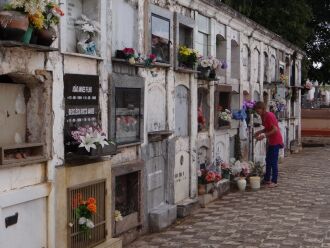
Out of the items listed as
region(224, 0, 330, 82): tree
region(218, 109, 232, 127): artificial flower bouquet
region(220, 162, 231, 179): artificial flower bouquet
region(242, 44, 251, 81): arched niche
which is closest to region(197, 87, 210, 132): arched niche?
region(218, 109, 232, 127): artificial flower bouquet

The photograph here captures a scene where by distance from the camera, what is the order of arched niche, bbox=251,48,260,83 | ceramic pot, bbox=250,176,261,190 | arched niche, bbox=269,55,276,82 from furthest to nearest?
1. arched niche, bbox=269,55,276,82
2. arched niche, bbox=251,48,260,83
3. ceramic pot, bbox=250,176,261,190

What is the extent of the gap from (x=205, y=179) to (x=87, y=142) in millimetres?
4548

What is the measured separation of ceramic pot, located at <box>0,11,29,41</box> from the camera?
4762 millimetres

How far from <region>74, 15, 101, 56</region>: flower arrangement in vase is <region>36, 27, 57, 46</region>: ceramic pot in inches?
37.7

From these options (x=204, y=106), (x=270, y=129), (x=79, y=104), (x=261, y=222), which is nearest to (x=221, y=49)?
(x=204, y=106)

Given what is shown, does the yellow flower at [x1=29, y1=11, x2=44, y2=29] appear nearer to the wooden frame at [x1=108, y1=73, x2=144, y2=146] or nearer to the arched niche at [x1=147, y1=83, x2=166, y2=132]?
the wooden frame at [x1=108, y1=73, x2=144, y2=146]

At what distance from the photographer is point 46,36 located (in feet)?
17.3

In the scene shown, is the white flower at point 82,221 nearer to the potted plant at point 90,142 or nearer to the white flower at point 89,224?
the white flower at point 89,224

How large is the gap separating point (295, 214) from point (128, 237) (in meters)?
3.16

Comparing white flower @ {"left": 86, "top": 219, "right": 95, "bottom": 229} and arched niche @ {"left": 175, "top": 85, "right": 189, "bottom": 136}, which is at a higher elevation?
arched niche @ {"left": 175, "top": 85, "right": 189, "bottom": 136}

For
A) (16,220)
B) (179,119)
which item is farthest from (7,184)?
(179,119)

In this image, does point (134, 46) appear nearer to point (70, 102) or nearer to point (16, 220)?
point (70, 102)

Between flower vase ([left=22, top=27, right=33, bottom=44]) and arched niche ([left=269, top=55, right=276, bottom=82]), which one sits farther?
arched niche ([left=269, top=55, right=276, bottom=82])

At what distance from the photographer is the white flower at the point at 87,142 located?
5.94 metres
